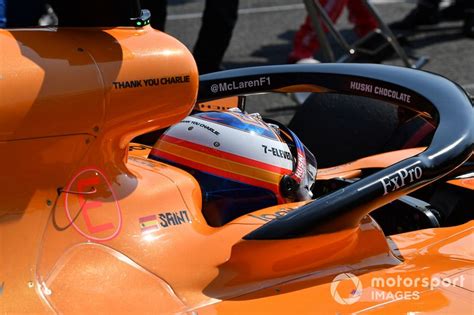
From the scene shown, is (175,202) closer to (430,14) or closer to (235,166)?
(235,166)

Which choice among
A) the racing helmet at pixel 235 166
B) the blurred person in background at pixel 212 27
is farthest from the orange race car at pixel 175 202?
the blurred person in background at pixel 212 27

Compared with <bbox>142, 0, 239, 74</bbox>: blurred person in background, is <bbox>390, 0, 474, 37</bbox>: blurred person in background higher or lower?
lower

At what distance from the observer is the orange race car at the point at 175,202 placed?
55.3 inches

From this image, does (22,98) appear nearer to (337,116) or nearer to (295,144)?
(295,144)

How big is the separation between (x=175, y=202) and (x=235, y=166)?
8.1 inches

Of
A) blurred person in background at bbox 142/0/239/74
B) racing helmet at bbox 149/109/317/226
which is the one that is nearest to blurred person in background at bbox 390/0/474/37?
blurred person in background at bbox 142/0/239/74

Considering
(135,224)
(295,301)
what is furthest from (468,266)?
(135,224)

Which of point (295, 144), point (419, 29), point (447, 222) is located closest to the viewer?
point (295, 144)

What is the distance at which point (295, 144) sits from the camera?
197 cm

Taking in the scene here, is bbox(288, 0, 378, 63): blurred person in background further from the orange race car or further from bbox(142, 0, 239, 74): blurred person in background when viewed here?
the orange race car

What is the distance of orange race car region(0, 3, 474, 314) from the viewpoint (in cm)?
140

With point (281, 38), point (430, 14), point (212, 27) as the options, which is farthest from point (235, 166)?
point (430, 14)

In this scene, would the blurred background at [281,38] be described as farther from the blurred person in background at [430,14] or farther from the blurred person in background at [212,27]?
the blurred person in background at [212,27]

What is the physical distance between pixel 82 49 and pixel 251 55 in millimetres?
4215
